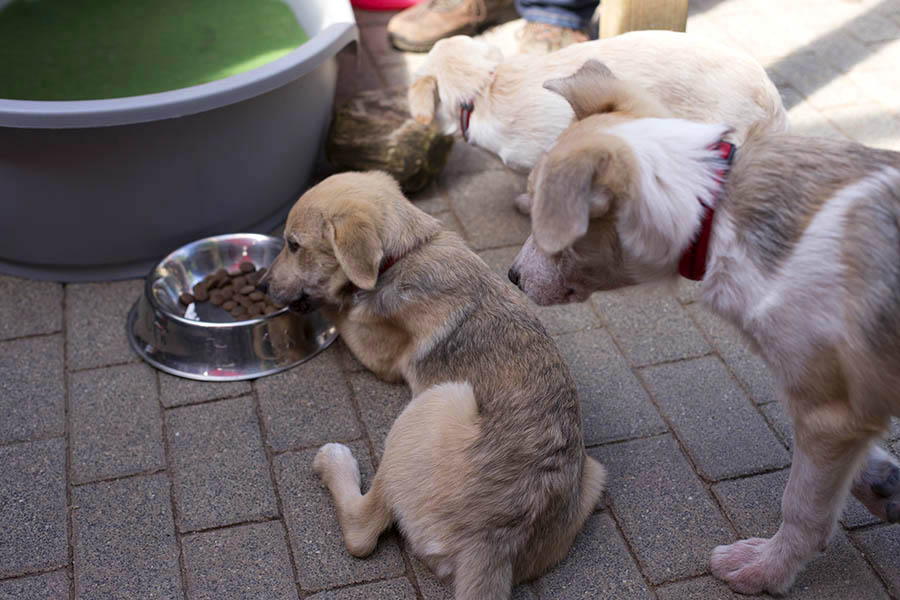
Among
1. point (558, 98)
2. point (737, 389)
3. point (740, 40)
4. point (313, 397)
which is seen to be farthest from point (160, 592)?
point (740, 40)

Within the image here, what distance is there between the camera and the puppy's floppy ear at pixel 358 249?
3471 millimetres

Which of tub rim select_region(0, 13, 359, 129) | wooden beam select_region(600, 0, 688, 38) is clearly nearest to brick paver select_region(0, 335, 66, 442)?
tub rim select_region(0, 13, 359, 129)

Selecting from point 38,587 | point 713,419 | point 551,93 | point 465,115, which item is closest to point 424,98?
point 465,115

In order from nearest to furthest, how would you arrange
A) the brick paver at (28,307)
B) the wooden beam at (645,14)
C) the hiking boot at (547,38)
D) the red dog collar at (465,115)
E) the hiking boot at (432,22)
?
the brick paver at (28,307)
the red dog collar at (465,115)
the wooden beam at (645,14)
the hiking boot at (547,38)
the hiking boot at (432,22)

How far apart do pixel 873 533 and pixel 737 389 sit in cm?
87

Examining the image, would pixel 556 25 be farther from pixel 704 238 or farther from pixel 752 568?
pixel 752 568

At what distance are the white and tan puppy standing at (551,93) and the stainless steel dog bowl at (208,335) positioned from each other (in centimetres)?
135

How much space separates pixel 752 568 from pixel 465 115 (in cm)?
270

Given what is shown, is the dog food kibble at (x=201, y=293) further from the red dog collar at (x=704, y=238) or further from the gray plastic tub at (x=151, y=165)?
the red dog collar at (x=704, y=238)

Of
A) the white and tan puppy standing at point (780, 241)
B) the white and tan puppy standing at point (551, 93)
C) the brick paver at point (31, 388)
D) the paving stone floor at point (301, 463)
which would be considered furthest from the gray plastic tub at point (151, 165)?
the white and tan puppy standing at point (780, 241)

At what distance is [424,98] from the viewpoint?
184 inches

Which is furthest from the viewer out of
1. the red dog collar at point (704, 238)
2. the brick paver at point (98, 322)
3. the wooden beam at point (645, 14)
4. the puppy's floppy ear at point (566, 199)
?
the wooden beam at point (645, 14)

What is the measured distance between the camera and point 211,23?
6.23 meters

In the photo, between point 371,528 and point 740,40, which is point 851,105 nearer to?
point 740,40
